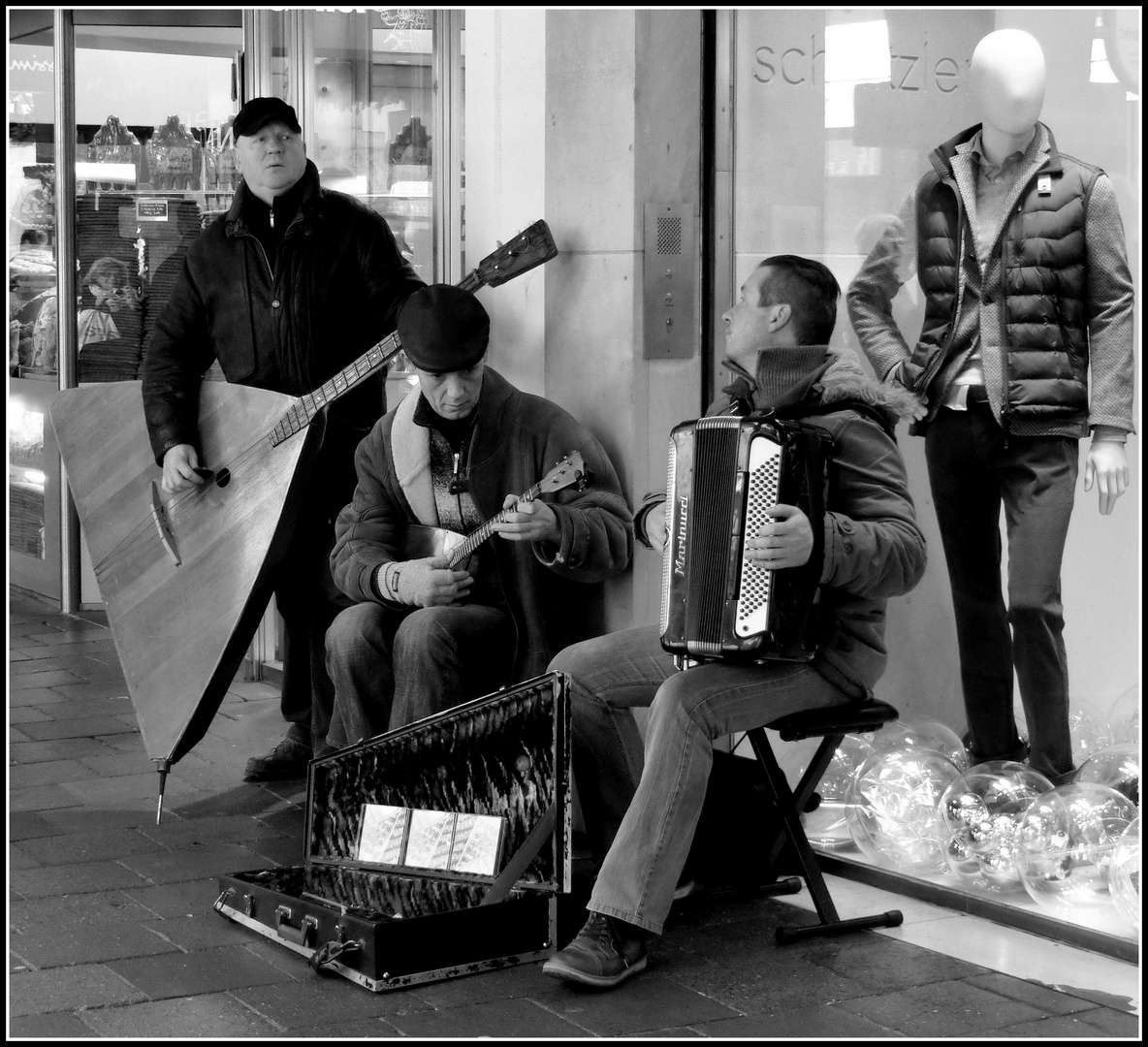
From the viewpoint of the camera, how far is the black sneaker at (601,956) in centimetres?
313

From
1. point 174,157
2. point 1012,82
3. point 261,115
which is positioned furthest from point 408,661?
point 174,157

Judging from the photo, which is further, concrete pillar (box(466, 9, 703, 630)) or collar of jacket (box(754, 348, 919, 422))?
concrete pillar (box(466, 9, 703, 630))

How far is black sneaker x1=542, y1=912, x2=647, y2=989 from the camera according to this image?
10.3 feet

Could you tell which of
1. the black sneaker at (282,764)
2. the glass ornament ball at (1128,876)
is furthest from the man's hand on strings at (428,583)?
the glass ornament ball at (1128,876)

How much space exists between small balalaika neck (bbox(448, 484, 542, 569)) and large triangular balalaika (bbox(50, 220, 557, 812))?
593mm

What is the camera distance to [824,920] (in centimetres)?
347

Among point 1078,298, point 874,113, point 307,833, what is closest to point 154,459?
point 307,833

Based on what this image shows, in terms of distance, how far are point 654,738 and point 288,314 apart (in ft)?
6.49

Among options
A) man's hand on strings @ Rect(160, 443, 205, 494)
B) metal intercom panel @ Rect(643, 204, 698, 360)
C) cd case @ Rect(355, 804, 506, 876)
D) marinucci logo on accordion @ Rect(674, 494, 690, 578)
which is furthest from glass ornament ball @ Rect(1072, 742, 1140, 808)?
man's hand on strings @ Rect(160, 443, 205, 494)

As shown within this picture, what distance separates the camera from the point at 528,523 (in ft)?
12.3

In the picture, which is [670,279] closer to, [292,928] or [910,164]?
[910,164]

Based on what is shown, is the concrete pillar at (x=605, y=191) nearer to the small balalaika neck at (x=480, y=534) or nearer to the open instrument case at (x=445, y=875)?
the small balalaika neck at (x=480, y=534)

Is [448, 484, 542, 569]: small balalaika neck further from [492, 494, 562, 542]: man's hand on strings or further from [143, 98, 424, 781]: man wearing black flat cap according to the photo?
[143, 98, 424, 781]: man wearing black flat cap

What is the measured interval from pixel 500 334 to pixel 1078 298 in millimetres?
1613
